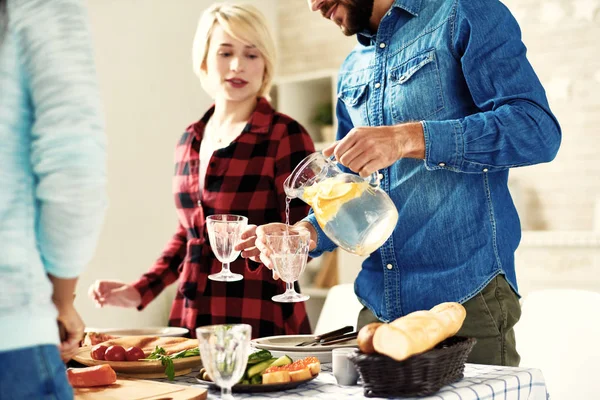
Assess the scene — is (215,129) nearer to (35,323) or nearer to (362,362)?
(362,362)

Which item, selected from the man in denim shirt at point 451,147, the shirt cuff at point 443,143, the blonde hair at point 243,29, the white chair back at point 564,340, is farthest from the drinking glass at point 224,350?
the blonde hair at point 243,29

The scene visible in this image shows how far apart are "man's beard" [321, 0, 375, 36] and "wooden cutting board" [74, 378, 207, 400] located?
0.90 meters

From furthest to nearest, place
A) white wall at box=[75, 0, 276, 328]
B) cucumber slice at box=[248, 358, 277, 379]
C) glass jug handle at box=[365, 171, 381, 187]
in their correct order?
1. white wall at box=[75, 0, 276, 328]
2. glass jug handle at box=[365, 171, 381, 187]
3. cucumber slice at box=[248, 358, 277, 379]

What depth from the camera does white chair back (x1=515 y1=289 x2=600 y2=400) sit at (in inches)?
83.0

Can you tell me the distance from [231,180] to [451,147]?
95cm

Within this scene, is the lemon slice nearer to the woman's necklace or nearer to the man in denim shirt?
the man in denim shirt

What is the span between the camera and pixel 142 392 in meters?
1.33

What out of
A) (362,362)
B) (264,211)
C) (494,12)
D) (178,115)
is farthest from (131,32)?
(362,362)

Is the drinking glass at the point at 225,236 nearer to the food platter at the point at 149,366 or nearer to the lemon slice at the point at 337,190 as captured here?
the food platter at the point at 149,366

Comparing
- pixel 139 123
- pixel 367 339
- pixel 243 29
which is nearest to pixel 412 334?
pixel 367 339

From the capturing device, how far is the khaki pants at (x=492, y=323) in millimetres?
1579

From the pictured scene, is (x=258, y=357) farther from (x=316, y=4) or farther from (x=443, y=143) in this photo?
(x=316, y=4)

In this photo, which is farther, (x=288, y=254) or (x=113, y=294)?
(x=113, y=294)

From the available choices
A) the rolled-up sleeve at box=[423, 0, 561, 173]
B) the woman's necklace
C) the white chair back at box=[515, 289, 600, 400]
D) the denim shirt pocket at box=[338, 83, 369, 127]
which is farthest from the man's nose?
the white chair back at box=[515, 289, 600, 400]
